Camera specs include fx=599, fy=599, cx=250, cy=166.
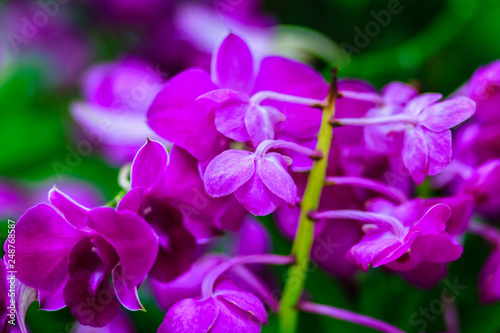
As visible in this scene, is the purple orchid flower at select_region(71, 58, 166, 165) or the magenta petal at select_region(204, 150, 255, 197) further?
the purple orchid flower at select_region(71, 58, 166, 165)

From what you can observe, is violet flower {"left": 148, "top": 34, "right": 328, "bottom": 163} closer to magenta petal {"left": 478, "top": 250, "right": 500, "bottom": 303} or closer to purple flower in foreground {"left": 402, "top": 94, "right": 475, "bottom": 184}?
purple flower in foreground {"left": 402, "top": 94, "right": 475, "bottom": 184}

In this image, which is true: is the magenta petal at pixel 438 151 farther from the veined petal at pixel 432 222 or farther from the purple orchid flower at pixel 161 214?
the purple orchid flower at pixel 161 214

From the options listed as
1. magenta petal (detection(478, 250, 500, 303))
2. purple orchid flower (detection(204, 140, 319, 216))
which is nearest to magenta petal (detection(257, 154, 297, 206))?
purple orchid flower (detection(204, 140, 319, 216))

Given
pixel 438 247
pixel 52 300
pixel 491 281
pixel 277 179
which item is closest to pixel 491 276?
pixel 491 281

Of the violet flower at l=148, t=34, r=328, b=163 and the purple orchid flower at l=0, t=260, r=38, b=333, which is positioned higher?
the violet flower at l=148, t=34, r=328, b=163

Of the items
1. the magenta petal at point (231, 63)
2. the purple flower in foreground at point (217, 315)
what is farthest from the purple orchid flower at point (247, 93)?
the purple flower in foreground at point (217, 315)
